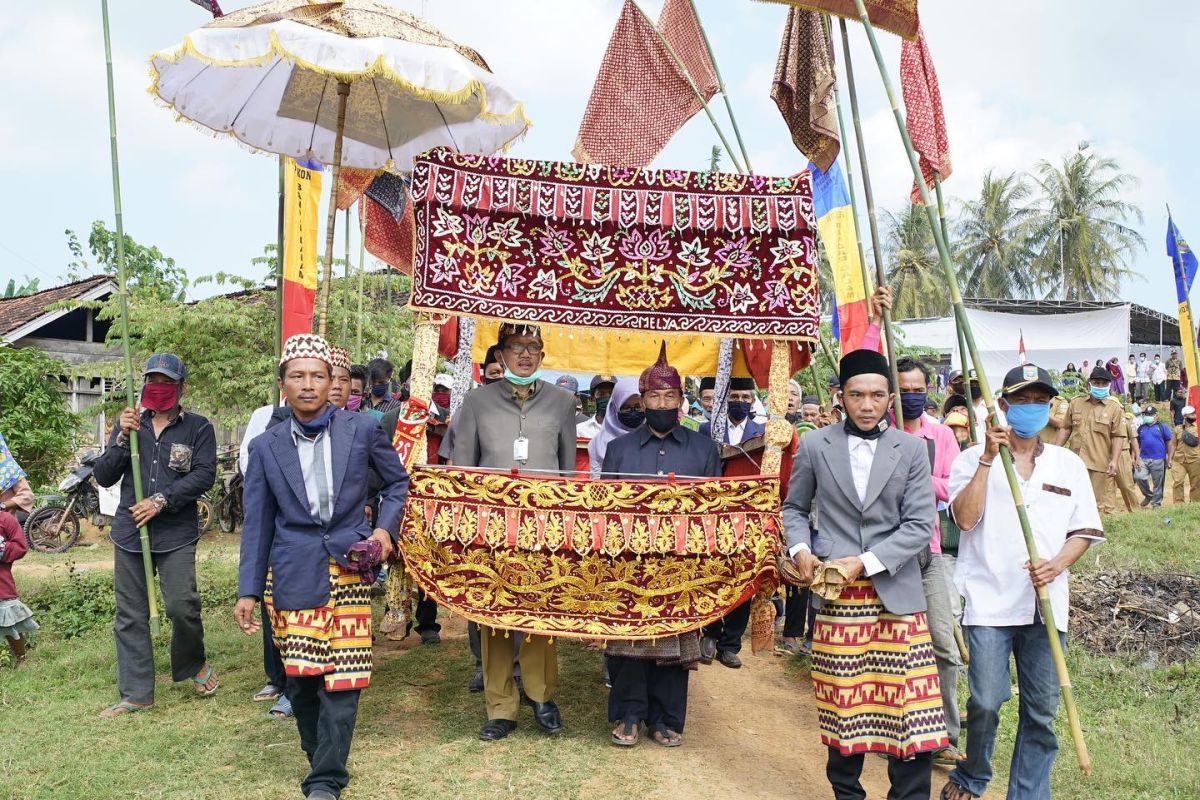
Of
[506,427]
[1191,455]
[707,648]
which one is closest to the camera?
[506,427]

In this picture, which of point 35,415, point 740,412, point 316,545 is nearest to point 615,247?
point 740,412

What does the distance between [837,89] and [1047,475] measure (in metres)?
3.25

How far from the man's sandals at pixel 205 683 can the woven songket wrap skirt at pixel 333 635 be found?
1.97m

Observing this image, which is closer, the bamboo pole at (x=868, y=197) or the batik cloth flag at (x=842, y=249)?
the bamboo pole at (x=868, y=197)

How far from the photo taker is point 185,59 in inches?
235

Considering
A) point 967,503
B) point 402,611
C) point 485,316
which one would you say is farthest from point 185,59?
point 967,503

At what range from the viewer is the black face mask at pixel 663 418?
504 cm

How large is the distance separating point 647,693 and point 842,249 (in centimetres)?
368

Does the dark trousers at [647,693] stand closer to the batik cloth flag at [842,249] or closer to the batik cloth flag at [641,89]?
the batik cloth flag at [842,249]

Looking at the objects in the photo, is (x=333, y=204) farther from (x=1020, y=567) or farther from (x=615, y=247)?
(x=1020, y=567)

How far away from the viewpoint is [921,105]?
5.45 meters

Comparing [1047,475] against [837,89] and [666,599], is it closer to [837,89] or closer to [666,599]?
[666,599]

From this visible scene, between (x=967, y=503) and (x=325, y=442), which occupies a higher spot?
(x=325, y=442)

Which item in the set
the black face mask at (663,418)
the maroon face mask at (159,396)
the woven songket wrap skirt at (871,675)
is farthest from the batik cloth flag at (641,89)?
the woven songket wrap skirt at (871,675)
